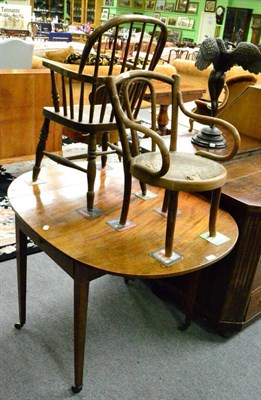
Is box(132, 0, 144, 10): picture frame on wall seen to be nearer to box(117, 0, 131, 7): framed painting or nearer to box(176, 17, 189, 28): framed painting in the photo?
box(117, 0, 131, 7): framed painting

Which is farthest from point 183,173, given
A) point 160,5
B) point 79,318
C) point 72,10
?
point 72,10

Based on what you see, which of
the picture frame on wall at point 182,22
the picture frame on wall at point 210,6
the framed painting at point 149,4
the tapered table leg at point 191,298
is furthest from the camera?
the framed painting at point 149,4

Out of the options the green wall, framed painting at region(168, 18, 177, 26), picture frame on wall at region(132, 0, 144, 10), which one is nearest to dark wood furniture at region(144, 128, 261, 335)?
the green wall

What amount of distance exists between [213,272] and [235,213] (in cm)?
31

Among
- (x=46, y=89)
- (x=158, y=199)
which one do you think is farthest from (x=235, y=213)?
(x=46, y=89)

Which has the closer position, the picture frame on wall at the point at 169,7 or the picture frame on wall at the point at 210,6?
the picture frame on wall at the point at 210,6

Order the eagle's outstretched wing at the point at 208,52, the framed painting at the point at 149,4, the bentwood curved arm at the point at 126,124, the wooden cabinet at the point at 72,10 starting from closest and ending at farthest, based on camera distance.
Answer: the bentwood curved arm at the point at 126,124
the eagle's outstretched wing at the point at 208,52
the framed painting at the point at 149,4
the wooden cabinet at the point at 72,10

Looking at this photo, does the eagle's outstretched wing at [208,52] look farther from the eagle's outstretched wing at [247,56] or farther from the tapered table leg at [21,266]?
the tapered table leg at [21,266]

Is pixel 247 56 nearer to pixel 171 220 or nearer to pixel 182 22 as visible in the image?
pixel 171 220

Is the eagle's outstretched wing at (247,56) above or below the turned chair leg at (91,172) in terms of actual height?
above

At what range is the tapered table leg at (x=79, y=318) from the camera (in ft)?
4.06

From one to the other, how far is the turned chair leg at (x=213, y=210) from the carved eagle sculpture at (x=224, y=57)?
2.76ft

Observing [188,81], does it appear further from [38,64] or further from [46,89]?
[46,89]

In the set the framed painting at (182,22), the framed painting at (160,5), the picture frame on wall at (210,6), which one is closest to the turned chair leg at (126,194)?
the picture frame on wall at (210,6)
